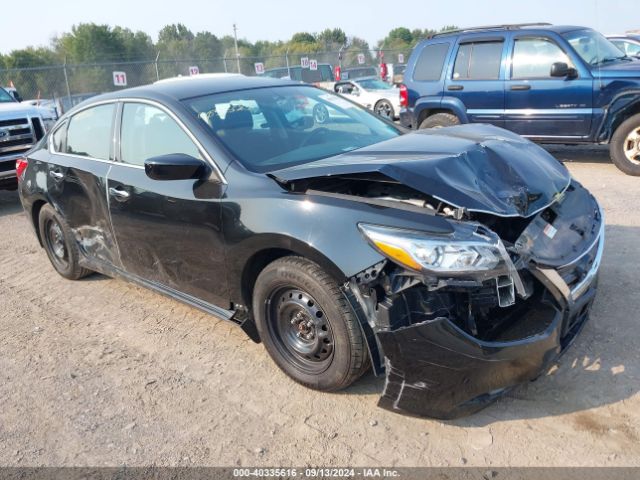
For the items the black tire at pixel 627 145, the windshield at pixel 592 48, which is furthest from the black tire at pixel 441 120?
the black tire at pixel 627 145

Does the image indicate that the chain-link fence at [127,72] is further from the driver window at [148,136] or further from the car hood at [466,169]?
the car hood at [466,169]

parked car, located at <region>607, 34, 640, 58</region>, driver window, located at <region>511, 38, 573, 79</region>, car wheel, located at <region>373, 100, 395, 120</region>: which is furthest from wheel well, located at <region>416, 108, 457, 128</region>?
car wheel, located at <region>373, 100, 395, 120</region>

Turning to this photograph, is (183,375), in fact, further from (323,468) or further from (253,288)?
(323,468)

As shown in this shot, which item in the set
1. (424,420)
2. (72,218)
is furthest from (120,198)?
(424,420)

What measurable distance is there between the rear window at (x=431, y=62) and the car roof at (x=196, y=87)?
5207 millimetres

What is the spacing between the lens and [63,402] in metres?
3.47

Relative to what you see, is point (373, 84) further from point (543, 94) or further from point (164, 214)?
point (164, 214)

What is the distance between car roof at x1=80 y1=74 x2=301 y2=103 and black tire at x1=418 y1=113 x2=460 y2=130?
497 cm

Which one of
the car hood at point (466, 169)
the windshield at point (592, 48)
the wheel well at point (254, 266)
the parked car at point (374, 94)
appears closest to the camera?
the car hood at point (466, 169)

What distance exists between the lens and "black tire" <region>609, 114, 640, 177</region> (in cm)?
761

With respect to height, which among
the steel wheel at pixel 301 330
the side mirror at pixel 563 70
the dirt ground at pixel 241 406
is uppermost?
the side mirror at pixel 563 70

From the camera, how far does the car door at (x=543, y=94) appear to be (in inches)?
312

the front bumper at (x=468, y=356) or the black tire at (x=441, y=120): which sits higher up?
the black tire at (x=441, y=120)

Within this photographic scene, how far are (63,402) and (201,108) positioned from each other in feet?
6.68
